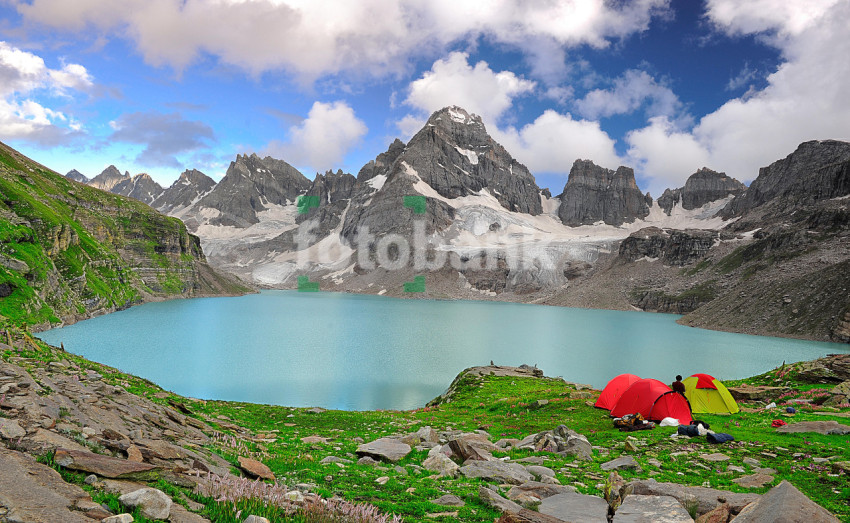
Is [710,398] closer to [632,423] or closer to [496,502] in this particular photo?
[632,423]

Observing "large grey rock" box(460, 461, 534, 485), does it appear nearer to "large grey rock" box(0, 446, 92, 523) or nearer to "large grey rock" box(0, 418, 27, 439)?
"large grey rock" box(0, 446, 92, 523)

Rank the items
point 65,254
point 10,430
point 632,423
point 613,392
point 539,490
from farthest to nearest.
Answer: point 65,254, point 613,392, point 632,423, point 539,490, point 10,430

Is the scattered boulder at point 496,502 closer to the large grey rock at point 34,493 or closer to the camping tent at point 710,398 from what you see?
the large grey rock at point 34,493

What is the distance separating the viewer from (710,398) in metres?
26.7

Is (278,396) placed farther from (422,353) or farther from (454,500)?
(454,500)

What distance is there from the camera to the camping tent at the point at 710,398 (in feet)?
86.5

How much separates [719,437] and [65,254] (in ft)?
449

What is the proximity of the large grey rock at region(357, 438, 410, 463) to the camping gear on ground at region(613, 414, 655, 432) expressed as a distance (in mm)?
12480

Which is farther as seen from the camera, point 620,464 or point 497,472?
point 620,464

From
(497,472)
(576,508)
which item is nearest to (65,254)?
(497,472)

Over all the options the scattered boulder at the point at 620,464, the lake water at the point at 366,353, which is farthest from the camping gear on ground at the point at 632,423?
the lake water at the point at 366,353

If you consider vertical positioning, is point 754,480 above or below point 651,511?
below

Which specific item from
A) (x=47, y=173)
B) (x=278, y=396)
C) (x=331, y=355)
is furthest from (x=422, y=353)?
(x=47, y=173)

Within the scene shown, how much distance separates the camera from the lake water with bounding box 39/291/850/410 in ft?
167
